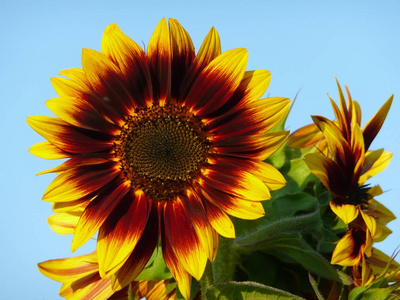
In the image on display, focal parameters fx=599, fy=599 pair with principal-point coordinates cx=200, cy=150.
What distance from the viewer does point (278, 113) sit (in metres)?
1.07

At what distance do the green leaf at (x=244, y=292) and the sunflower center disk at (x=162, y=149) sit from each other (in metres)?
0.19

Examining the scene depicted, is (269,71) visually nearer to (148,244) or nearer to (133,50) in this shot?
(133,50)

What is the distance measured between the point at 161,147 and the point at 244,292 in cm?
31

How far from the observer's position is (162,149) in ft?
3.79

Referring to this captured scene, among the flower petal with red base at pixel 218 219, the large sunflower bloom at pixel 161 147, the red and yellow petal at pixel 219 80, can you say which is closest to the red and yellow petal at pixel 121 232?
the large sunflower bloom at pixel 161 147

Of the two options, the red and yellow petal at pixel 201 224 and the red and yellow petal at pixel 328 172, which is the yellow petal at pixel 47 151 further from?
the red and yellow petal at pixel 328 172

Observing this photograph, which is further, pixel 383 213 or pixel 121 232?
pixel 383 213

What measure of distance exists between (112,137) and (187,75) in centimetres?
19

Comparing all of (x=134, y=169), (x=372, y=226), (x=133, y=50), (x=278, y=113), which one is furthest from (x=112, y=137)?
(x=372, y=226)

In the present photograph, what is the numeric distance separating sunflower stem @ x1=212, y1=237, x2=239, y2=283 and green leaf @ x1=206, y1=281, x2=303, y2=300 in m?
0.13

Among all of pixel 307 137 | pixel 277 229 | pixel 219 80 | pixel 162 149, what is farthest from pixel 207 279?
pixel 307 137

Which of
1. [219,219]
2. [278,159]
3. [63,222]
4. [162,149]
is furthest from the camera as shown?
[63,222]

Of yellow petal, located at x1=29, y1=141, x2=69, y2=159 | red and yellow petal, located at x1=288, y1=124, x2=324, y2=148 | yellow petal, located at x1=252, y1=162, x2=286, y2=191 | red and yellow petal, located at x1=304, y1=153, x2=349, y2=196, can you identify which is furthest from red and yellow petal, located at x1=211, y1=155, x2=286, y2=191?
red and yellow petal, located at x1=288, y1=124, x2=324, y2=148

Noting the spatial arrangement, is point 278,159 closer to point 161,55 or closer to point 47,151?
point 161,55
